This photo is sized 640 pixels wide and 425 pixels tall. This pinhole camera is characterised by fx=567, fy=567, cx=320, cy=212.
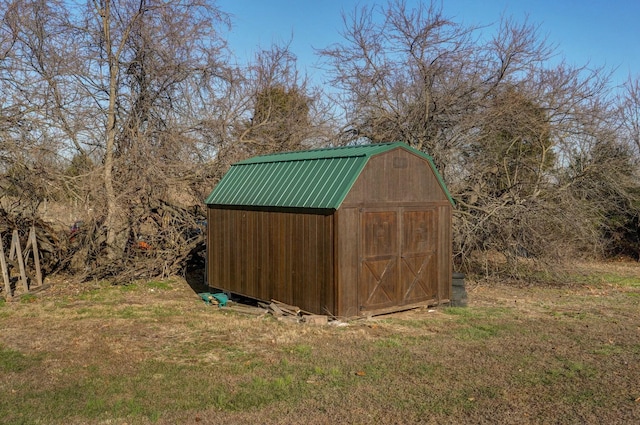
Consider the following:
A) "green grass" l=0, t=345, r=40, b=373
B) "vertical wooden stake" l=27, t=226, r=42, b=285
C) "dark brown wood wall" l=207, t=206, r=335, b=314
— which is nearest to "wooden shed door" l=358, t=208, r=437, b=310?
"dark brown wood wall" l=207, t=206, r=335, b=314

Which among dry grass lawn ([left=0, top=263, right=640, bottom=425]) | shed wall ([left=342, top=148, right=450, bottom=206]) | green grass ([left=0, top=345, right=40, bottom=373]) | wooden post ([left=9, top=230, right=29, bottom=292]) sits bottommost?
dry grass lawn ([left=0, top=263, right=640, bottom=425])

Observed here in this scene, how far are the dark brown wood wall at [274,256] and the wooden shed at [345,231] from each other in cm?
2

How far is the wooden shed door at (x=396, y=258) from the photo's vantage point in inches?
350

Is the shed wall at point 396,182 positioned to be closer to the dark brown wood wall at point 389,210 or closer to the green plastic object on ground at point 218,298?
the dark brown wood wall at point 389,210

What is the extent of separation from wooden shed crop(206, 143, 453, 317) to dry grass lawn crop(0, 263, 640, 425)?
572 millimetres

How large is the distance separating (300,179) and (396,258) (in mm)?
2057

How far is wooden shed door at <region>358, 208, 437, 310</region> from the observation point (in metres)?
8.88

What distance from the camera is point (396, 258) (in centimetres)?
929

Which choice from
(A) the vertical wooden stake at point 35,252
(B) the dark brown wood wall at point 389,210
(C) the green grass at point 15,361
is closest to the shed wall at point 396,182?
(B) the dark brown wood wall at point 389,210

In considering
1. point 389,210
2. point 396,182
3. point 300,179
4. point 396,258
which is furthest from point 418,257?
point 300,179

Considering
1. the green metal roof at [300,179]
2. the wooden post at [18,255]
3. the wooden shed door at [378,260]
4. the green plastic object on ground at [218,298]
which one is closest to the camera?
the green metal roof at [300,179]

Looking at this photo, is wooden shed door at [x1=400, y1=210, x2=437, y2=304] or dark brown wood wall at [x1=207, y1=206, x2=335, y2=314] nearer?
dark brown wood wall at [x1=207, y1=206, x2=335, y2=314]

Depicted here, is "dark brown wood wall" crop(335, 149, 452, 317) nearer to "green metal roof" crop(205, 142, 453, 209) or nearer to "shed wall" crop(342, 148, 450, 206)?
"shed wall" crop(342, 148, 450, 206)

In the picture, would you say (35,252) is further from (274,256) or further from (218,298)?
(274,256)
